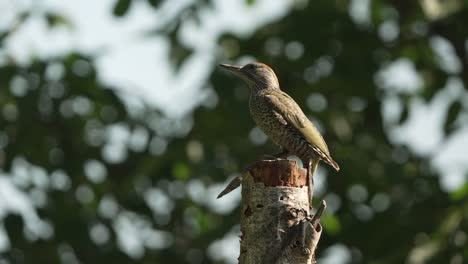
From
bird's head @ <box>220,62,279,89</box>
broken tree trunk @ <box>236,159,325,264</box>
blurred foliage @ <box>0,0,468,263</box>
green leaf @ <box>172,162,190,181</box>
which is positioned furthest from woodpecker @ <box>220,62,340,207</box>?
green leaf @ <box>172,162,190,181</box>

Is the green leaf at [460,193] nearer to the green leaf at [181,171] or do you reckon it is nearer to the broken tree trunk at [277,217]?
the green leaf at [181,171]

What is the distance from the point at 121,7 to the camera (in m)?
7.71

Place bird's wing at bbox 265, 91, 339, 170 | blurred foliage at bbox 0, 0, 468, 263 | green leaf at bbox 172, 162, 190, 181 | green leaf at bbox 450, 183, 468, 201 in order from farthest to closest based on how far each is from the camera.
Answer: blurred foliage at bbox 0, 0, 468, 263 < green leaf at bbox 172, 162, 190, 181 < green leaf at bbox 450, 183, 468, 201 < bird's wing at bbox 265, 91, 339, 170

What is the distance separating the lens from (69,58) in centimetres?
983

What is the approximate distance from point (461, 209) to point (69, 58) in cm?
412

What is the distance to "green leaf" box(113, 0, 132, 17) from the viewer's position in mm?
7680

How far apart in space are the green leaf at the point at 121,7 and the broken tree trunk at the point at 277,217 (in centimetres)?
313

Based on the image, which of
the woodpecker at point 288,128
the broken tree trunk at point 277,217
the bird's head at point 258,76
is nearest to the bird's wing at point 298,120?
the woodpecker at point 288,128

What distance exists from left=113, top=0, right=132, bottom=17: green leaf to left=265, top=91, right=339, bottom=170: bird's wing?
1.51 metres

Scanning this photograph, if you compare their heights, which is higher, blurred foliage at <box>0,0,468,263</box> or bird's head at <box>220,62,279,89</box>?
bird's head at <box>220,62,279,89</box>

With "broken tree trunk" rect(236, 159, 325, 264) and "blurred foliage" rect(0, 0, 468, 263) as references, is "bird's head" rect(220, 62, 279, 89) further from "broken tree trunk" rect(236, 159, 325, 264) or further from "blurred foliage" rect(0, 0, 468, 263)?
"broken tree trunk" rect(236, 159, 325, 264)

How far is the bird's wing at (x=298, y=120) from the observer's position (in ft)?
19.9

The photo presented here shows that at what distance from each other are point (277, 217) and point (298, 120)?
177 cm

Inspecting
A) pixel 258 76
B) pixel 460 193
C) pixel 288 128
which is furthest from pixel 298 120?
pixel 460 193
